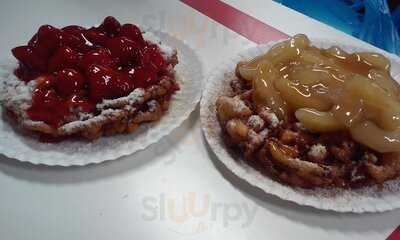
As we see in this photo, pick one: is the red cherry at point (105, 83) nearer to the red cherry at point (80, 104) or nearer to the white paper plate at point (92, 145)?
the red cherry at point (80, 104)

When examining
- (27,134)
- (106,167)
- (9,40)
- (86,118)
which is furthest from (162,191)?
(9,40)

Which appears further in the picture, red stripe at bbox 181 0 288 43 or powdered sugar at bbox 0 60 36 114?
red stripe at bbox 181 0 288 43

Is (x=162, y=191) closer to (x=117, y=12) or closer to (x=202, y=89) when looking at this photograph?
(x=202, y=89)

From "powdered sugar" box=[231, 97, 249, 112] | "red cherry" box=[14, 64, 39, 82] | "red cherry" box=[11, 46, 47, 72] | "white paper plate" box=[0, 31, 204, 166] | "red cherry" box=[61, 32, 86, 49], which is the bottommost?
"white paper plate" box=[0, 31, 204, 166]

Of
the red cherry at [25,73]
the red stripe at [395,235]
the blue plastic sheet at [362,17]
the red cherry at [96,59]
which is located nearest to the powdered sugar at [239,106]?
the red cherry at [96,59]

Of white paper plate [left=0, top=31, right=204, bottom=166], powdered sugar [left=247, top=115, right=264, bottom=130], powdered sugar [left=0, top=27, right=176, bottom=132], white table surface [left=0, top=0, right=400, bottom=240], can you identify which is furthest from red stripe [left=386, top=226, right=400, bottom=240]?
powdered sugar [left=0, top=27, right=176, bottom=132]

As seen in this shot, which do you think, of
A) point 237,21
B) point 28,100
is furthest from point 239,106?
point 237,21

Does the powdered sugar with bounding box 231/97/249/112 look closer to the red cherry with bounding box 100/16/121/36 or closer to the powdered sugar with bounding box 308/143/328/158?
the powdered sugar with bounding box 308/143/328/158
